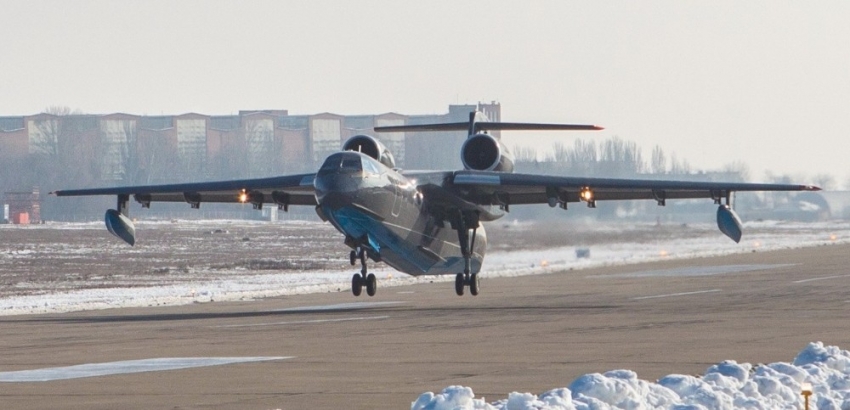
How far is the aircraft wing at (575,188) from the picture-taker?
33938 mm

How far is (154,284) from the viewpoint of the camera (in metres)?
49.0

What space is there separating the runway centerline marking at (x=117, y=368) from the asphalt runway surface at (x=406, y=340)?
288 millimetres

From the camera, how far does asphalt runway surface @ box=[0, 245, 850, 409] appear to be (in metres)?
15.8

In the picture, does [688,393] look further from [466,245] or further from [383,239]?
[466,245]

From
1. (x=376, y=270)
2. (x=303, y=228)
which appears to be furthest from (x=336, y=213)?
(x=303, y=228)

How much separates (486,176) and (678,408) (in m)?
22.5

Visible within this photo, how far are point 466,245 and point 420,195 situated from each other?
309 centimetres

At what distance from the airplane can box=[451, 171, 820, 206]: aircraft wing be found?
0.09 feet

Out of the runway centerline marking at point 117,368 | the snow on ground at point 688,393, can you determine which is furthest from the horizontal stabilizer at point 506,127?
the snow on ground at point 688,393

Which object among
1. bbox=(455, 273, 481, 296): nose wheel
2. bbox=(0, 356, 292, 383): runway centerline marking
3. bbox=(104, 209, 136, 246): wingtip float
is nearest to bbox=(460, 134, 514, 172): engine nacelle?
bbox=(455, 273, 481, 296): nose wheel

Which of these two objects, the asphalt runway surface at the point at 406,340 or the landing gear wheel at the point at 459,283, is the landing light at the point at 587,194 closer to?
the asphalt runway surface at the point at 406,340

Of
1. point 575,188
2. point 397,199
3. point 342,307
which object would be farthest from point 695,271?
point 397,199

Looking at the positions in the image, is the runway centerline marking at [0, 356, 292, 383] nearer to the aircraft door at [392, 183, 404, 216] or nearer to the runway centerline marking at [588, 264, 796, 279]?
the aircraft door at [392, 183, 404, 216]

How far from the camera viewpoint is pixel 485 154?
3822 cm
